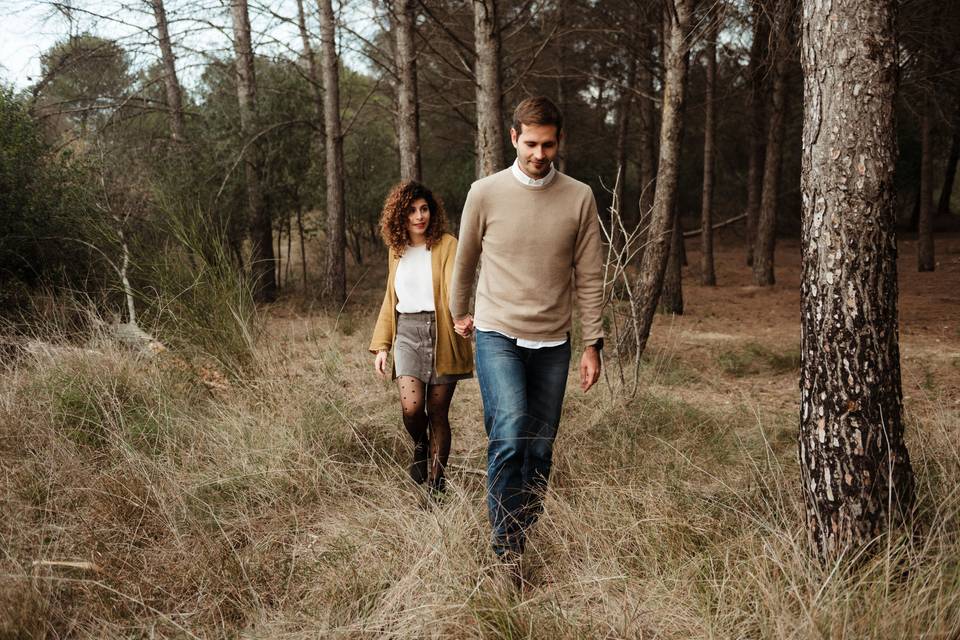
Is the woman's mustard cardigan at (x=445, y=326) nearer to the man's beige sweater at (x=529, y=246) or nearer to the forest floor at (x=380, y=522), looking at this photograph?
the forest floor at (x=380, y=522)

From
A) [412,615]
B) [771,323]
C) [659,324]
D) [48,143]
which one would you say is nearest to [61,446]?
[412,615]

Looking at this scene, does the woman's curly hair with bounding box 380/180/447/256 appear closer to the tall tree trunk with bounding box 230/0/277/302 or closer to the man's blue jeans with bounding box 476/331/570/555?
the man's blue jeans with bounding box 476/331/570/555

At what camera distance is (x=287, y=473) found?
11.9ft

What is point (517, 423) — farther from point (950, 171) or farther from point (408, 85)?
point (950, 171)

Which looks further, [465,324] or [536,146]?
[465,324]

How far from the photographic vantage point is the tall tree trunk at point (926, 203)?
13.8 metres

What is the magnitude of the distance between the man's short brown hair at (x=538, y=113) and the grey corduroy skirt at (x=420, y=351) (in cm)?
132

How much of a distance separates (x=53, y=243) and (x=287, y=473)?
576 centimetres

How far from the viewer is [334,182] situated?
12008 millimetres

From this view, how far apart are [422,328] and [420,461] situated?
76 cm

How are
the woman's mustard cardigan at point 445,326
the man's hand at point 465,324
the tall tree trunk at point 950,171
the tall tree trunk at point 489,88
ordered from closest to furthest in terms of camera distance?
the man's hand at point 465,324
the woman's mustard cardigan at point 445,326
the tall tree trunk at point 489,88
the tall tree trunk at point 950,171

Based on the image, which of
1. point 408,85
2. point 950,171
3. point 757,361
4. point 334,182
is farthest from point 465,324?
point 950,171

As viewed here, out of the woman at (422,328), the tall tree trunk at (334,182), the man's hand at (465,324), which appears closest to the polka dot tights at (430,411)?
the woman at (422,328)

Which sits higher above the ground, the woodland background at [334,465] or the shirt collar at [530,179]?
the shirt collar at [530,179]
